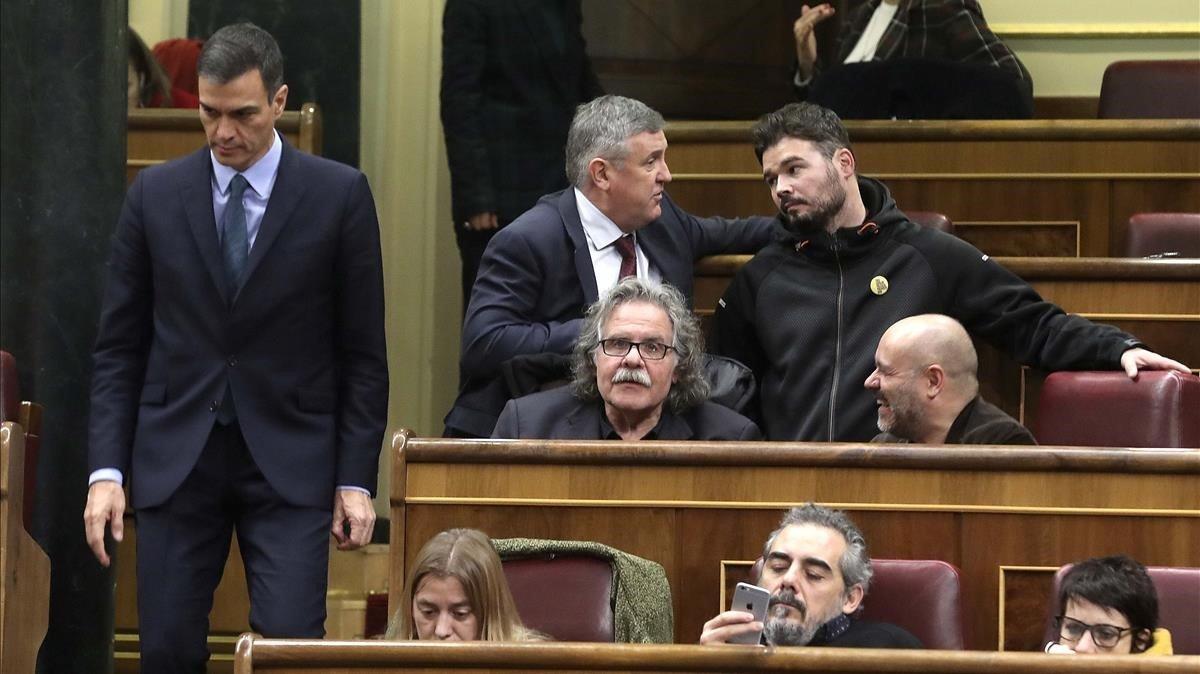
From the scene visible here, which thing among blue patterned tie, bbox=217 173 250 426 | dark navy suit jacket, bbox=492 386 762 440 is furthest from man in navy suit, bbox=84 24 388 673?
dark navy suit jacket, bbox=492 386 762 440

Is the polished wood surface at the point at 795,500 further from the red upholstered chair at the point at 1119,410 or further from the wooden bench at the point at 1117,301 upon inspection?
the wooden bench at the point at 1117,301

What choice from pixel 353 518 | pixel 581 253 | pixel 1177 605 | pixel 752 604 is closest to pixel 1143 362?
pixel 1177 605

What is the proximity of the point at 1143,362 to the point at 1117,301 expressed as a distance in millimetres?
420

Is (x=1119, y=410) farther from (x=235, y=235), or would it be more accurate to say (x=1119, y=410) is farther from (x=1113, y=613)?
(x=235, y=235)


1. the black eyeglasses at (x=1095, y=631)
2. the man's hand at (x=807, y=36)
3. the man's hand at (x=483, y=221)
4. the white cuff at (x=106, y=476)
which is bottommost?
the black eyeglasses at (x=1095, y=631)

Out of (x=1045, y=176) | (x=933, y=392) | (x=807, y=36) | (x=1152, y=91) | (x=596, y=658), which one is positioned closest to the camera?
(x=596, y=658)

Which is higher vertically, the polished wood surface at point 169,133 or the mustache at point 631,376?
the polished wood surface at point 169,133

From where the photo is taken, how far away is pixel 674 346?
2754mm

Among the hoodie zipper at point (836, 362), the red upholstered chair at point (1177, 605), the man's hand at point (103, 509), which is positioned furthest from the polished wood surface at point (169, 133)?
the red upholstered chair at point (1177, 605)

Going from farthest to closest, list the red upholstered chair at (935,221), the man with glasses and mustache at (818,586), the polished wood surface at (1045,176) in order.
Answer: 1. the polished wood surface at (1045,176)
2. the red upholstered chair at (935,221)
3. the man with glasses and mustache at (818,586)

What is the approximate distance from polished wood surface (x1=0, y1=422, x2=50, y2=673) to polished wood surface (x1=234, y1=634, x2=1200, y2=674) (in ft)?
2.19

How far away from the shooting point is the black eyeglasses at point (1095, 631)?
7.19 ft

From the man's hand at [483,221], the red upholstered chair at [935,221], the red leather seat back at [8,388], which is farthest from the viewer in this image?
the man's hand at [483,221]

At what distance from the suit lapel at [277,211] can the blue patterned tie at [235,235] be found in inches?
0.8
